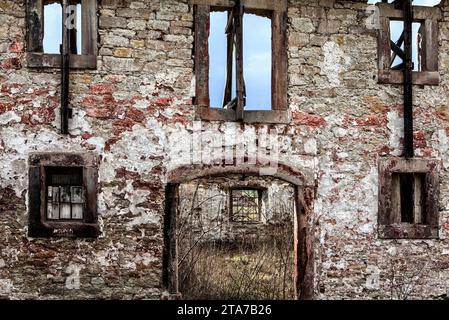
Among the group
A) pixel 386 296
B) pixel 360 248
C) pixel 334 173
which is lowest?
pixel 386 296

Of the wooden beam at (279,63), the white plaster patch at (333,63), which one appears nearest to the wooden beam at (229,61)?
the wooden beam at (279,63)

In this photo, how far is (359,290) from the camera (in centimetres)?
785

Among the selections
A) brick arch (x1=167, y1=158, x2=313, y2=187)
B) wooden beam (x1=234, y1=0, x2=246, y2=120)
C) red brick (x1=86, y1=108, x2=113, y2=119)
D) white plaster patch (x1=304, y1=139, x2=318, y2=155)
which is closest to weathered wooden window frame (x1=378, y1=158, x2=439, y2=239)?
white plaster patch (x1=304, y1=139, x2=318, y2=155)

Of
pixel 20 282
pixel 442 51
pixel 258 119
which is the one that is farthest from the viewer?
pixel 442 51

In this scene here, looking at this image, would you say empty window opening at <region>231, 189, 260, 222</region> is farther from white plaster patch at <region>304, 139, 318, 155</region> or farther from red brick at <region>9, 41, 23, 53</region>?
red brick at <region>9, 41, 23, 53</region>

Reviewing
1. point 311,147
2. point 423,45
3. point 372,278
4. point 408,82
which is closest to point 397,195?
point 372,278

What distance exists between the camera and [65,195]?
757 centimetres

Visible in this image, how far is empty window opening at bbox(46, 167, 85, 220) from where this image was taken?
7504 millimetres

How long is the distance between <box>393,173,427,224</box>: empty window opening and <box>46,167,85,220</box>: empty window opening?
445 centimetres

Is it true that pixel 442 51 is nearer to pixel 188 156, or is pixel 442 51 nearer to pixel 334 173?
pixel 334 173

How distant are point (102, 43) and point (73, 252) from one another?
2.78 m

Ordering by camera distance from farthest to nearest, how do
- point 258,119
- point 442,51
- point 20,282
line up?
point 442,51, point 258,119, point 20,282

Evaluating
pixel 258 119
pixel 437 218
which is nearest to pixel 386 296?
pixel 437 218

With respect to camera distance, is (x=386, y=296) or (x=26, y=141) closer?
(x=26, y=141)
